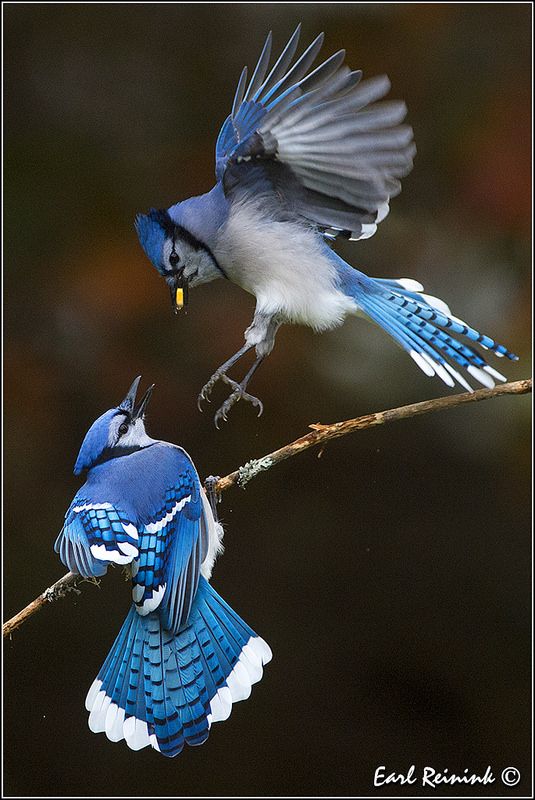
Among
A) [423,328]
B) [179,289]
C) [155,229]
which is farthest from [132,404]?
[423,328]

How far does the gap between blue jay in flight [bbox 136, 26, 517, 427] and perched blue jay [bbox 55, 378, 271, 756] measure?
0.31 metres

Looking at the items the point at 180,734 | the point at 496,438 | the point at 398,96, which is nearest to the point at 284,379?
the point at 496,438

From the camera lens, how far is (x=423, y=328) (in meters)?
2.16

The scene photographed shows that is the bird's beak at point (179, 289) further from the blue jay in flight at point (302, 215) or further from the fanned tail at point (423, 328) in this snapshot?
the fanned tail at point (423, 328)

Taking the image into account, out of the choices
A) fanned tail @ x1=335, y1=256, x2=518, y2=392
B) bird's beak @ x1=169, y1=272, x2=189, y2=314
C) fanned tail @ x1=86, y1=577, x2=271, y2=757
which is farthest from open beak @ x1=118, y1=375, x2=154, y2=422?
fanned tail @ x1=335, y1=256, x2=518, y2=392

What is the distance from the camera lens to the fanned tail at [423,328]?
6.65ft

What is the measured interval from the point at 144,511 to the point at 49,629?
5.15 feet

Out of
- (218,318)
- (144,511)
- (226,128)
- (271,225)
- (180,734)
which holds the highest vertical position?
(218,318)

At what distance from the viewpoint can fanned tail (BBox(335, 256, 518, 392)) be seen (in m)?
2.03

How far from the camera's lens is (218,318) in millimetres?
3516

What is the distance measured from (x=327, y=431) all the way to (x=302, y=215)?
48cm

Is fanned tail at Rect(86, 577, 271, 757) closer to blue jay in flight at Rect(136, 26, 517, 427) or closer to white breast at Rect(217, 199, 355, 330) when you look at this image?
blue jay in flight at Rect(136, 26, 517, 427)

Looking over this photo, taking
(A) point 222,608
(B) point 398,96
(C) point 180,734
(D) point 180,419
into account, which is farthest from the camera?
(B) point 398,96

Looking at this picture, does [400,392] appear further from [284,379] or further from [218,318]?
[218,318]
